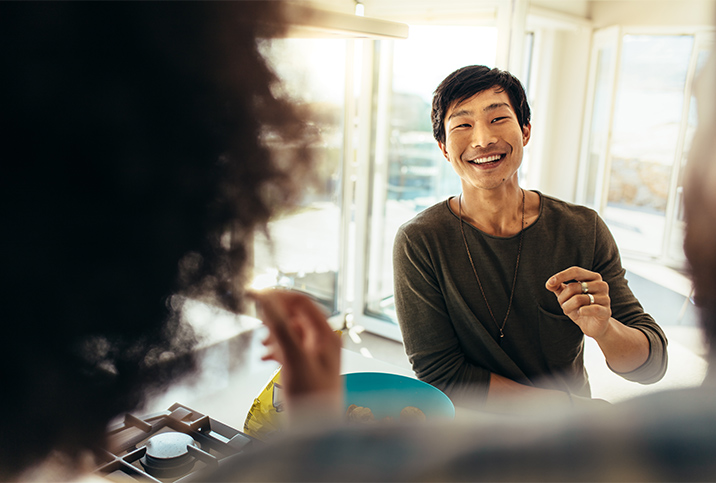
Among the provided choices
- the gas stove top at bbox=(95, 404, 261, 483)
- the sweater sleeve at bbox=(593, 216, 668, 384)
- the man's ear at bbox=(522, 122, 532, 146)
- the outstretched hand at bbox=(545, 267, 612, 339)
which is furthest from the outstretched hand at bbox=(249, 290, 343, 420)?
the man's ear at bbox=(522, 122, 532, 146)

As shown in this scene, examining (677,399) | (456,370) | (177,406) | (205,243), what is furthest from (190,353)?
(456,370)

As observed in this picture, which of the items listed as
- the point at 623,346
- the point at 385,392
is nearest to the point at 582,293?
the point at 623,346

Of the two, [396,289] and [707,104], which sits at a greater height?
[707,104]

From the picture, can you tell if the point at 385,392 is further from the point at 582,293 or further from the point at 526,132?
the point at 526,132

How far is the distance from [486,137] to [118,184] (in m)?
1.30

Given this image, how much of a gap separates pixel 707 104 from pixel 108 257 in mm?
248

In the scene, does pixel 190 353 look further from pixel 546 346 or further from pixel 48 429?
pixel 546 346

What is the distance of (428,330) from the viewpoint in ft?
4.35

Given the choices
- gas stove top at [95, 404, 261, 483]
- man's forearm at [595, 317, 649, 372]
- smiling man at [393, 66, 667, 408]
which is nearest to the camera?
gas stove top at [95, 404, 261, 483]

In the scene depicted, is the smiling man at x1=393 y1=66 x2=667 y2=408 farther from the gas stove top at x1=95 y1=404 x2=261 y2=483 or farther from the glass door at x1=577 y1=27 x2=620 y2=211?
the glass door at x1=577 y1=27 x2=620 y2=211

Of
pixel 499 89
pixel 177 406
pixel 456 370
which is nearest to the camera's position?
pixel 177 406

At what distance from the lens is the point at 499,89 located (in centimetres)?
141

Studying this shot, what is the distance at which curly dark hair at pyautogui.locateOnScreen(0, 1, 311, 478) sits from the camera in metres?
0.18

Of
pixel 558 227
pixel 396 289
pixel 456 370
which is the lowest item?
pixel 456 370
